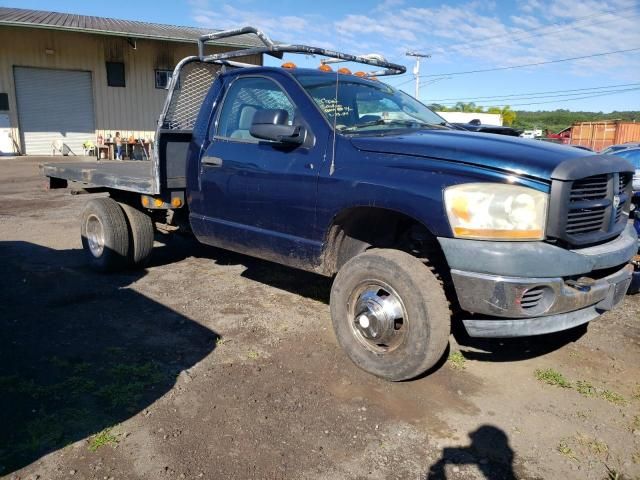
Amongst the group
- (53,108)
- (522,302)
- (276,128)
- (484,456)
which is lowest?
(484,456)

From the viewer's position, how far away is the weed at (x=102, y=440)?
2.67 m

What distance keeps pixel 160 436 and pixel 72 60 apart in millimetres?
22181

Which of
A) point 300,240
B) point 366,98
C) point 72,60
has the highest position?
point 72,60

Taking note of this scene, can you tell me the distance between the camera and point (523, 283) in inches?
111

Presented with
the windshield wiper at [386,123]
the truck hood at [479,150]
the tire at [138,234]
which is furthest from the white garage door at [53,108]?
the truck hood at [479,150]

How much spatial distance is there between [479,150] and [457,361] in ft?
5.22

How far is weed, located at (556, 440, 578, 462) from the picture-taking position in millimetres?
2686

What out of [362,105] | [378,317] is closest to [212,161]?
[362,105]

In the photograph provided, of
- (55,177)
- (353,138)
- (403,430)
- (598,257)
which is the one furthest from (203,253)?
(598,257)

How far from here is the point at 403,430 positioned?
2908 millimetres

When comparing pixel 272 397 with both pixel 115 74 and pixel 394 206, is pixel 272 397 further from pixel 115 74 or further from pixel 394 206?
pixel 115 74

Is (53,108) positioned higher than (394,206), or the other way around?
(53,108)

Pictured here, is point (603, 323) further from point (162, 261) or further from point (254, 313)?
point (162, 261)

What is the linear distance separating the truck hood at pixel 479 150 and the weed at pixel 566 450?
1454 millimetres
